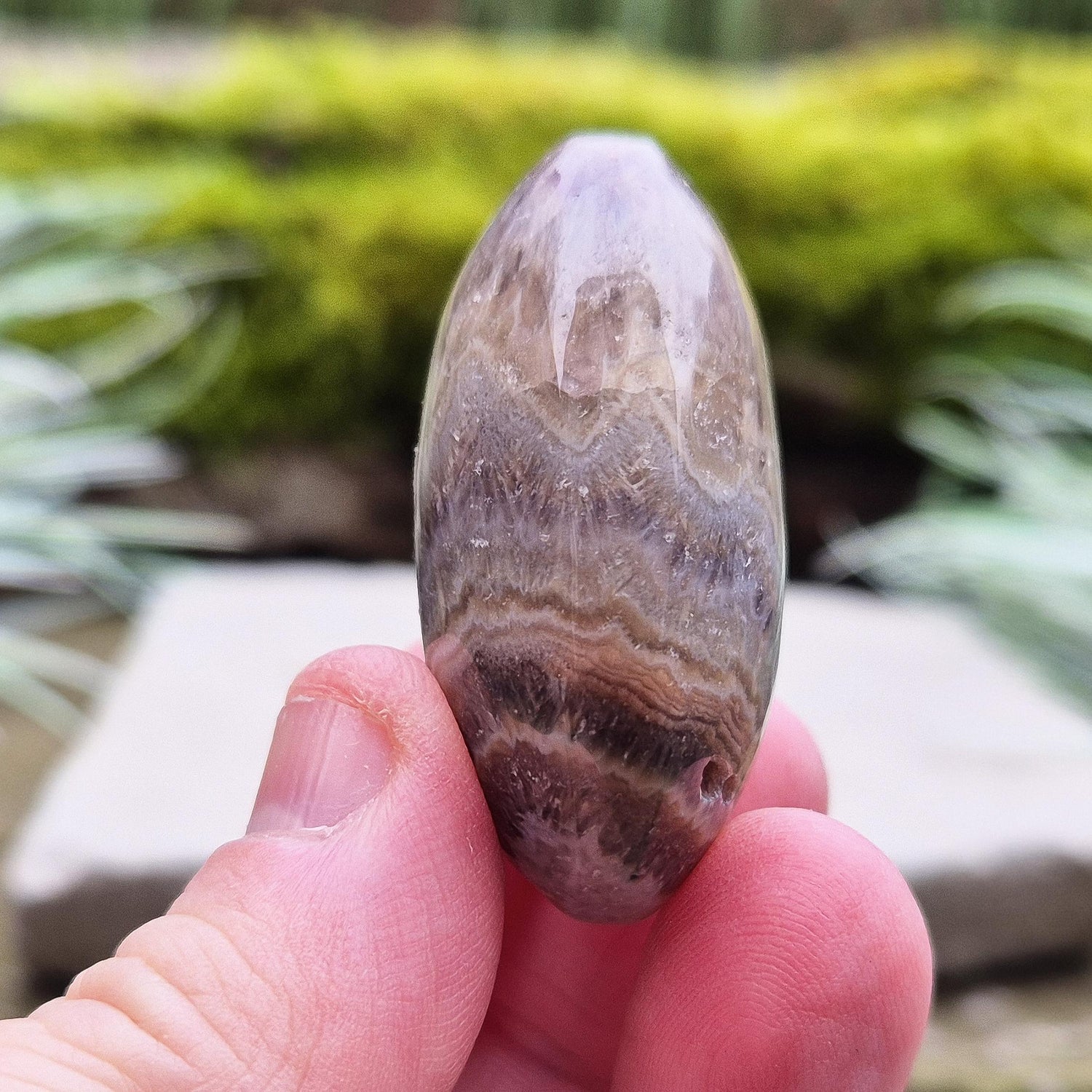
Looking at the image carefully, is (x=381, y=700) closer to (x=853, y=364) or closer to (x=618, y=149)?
(x=618, y=149)

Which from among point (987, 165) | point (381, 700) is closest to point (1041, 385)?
point (987, 165)

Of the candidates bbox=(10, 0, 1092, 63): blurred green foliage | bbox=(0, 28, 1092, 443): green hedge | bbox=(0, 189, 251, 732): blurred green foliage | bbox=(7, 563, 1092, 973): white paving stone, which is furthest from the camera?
bbox=(10, 0, 1092, 63): blurred green foliage

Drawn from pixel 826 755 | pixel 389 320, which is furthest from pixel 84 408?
pixel 826 755

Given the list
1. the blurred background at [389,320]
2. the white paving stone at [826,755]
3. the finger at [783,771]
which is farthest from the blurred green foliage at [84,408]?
the finger at [783,771]

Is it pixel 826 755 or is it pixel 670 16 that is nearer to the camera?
pixel 826 755

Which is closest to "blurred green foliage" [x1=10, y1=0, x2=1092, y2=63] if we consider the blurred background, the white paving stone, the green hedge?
the blurred background

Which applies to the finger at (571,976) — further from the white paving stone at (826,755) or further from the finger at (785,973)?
the white paving stone at (826,755)

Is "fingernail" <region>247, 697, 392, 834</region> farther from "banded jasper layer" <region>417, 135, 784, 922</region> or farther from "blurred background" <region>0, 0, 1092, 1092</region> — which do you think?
"blurred background" <region>0, 0, 1092, 1092</region>

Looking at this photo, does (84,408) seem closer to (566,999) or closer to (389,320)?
(389,320)
